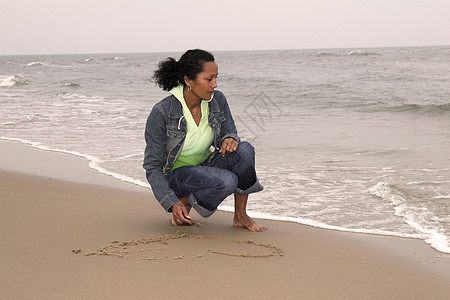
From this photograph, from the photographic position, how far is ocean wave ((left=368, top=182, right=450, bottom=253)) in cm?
366

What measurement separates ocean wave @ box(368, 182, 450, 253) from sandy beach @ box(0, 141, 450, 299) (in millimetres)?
120

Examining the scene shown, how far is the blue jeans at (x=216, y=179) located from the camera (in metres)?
3.66

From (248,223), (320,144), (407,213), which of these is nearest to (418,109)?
(320,144)

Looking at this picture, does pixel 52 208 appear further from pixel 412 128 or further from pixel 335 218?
pixel 412 128

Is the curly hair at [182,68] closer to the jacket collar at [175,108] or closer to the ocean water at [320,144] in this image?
the jacket collar at [175,108]

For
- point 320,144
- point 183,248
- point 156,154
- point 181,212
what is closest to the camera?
point 183,248

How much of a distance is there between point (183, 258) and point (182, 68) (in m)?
1.24

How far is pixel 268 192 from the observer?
5105 mm

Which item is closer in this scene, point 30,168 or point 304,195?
point 304,195

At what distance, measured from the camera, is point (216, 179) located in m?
3.64

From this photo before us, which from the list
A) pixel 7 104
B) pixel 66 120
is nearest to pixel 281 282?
pixel 66 120

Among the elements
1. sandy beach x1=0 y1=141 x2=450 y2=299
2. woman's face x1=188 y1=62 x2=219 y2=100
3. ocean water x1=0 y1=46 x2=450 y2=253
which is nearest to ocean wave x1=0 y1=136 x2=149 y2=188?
ocean water x1=0 y1=46 x2=450 y2=253

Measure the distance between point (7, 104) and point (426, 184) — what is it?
11.2 metres

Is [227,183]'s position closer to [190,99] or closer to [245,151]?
[245,151]
